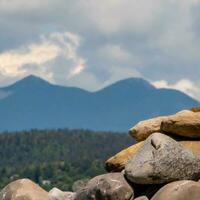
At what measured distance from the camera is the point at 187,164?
2331 cm

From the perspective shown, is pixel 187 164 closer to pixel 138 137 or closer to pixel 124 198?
pixel 124 198

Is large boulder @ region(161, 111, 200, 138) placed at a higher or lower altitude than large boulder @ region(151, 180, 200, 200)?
higher

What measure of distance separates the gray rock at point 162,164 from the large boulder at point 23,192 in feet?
13.3

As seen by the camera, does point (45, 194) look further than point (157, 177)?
Yes

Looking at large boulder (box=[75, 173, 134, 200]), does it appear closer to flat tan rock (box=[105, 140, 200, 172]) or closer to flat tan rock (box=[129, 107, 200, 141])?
flat tan rock (box=[105, 140, 200, 172])

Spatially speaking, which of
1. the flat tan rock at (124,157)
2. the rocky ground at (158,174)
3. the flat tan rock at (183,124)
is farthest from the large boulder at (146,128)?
the rocky ground at (158,174)

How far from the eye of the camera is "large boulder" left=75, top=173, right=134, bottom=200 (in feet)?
76.2

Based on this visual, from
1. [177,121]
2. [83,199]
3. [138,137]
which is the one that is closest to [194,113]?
[177,121]

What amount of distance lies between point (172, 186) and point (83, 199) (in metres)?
3.54

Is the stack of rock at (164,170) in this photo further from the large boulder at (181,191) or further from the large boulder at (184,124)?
the large boulder at (184,124)

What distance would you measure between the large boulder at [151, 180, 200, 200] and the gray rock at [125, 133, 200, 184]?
78 cm

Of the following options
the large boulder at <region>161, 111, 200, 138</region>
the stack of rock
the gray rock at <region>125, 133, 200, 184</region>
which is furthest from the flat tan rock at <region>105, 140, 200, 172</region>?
the gray rock at <region>125, 133, 200, 184</region>

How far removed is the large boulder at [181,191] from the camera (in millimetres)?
21781

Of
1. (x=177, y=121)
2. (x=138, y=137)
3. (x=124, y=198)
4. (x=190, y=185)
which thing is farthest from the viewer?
(x=138, y=137)
